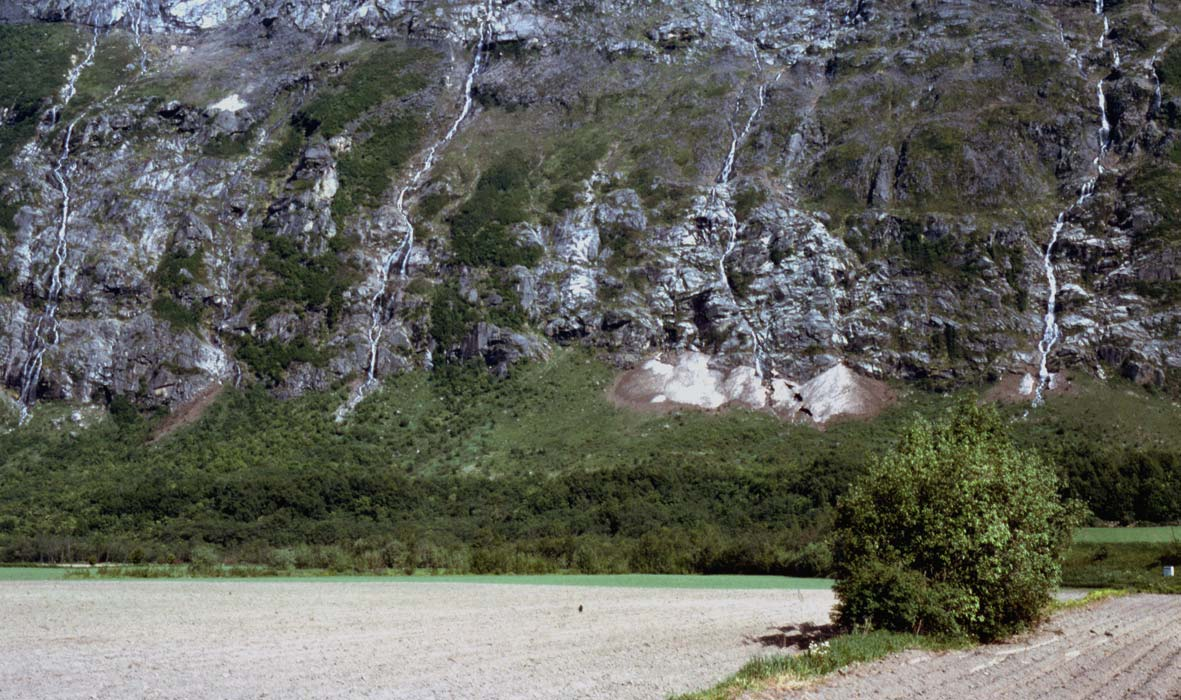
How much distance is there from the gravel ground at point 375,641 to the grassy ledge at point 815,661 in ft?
5.20

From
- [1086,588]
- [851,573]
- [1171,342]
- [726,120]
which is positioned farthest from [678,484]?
[726,120]

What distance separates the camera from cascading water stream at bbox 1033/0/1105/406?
362 feet

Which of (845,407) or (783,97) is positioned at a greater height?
(783,97)

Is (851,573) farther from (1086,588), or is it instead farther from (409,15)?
(409,15)

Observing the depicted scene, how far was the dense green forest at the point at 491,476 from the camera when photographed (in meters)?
86.6

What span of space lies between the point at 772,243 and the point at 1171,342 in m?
47.8

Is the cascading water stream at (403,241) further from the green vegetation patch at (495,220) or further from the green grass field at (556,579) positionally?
the green grass field at (556,579)

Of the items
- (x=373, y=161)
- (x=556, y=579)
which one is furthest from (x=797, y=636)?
(x=373, y=161)

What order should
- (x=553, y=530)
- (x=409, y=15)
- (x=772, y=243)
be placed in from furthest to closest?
(x=409, y=15)
(x=772, y=243)
(x=553, y=530)

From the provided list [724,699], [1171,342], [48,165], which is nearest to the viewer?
[724,699]

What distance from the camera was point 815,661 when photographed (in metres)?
28.2

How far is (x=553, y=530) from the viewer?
92500 millimetres

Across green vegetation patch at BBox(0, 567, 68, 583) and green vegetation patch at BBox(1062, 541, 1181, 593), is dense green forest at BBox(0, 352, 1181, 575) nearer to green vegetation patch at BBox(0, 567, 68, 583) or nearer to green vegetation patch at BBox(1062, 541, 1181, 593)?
green vegetation patch at BBox(0, 567, 68, 583)

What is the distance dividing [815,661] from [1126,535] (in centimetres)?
6045
